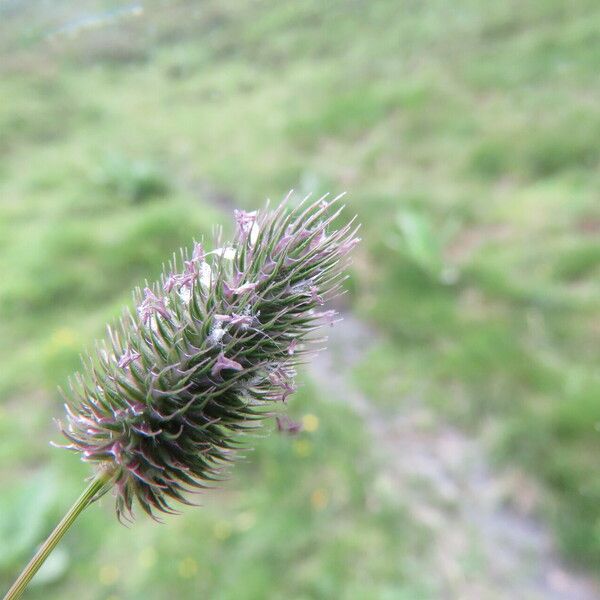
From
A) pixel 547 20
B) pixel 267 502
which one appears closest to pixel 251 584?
pixel 267 502

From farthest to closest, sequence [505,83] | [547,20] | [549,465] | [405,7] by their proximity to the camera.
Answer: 1. [405,7]
2. [547,20]
3. [505,83]
4. [549,465]

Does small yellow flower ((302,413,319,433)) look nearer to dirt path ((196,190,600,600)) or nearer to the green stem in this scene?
dirt path ((196,190,600,600))

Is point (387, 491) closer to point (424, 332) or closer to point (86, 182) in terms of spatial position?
point (424, 332)

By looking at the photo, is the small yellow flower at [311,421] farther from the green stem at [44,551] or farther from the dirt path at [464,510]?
the green stem at [44,551]

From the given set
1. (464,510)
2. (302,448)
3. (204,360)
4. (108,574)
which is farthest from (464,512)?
(204,360)

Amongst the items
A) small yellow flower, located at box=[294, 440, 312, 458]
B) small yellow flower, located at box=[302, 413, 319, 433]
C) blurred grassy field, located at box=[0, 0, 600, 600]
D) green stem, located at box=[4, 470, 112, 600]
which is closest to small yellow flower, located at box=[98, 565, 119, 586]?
blurred grassy field, located at box=[0, 0, 600, 600]

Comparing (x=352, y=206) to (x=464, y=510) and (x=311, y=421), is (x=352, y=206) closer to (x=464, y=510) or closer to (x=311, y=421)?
(x=311, y=421)

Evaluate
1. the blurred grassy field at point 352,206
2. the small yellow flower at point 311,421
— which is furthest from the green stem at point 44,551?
the small yellow flower at point 311,421

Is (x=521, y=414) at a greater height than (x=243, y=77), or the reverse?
(x=243, y=77)
